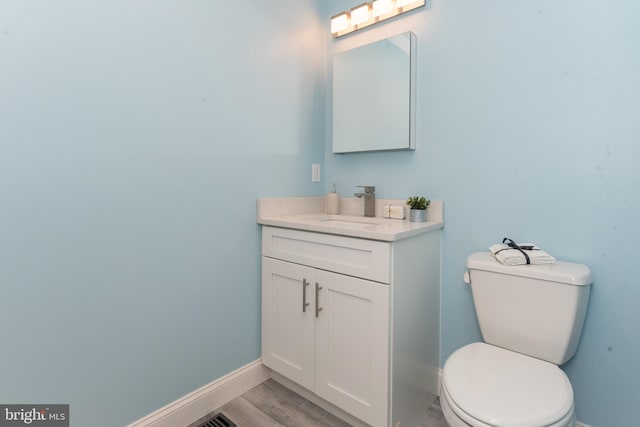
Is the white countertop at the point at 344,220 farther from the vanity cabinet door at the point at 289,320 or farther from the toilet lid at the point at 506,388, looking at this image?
the toilet lid at the point at 506,388

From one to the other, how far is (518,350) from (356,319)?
2.11ft

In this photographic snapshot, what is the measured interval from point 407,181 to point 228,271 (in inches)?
42.3

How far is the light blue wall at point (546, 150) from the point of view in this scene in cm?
118

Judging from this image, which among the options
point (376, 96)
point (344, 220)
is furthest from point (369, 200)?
point (376, 96)

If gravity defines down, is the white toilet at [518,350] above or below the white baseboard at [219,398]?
above

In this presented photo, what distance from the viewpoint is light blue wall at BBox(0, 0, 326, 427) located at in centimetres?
101

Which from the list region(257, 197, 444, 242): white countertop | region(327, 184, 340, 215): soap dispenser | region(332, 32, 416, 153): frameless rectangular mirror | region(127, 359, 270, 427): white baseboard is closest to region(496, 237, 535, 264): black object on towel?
region(257, 197, 444, 242): white countertop

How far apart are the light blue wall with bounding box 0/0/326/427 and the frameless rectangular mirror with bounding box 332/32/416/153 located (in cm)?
41

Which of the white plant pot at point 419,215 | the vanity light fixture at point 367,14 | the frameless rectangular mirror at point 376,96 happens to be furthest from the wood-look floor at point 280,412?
the vanity light fixture at point 367,14

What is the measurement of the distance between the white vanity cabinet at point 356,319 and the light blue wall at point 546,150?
10.7 inches

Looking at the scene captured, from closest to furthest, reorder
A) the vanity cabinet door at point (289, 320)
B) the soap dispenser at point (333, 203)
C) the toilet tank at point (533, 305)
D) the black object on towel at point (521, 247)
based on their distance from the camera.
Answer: the toilet tank at point (533, 305) < the black object on towel at point (521, 247) < the vanity cabinet door at point (289, 320) < the soap dispenser at point (333, 203)

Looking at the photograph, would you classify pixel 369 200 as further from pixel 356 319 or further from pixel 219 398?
pixel 219 398

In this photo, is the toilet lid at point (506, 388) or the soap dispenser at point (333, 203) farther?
the soap dispenser at point (333, 203)

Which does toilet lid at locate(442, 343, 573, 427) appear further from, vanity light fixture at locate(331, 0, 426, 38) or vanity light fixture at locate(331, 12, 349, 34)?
vanity light fixture at locate(331, 12, 349, 34)
